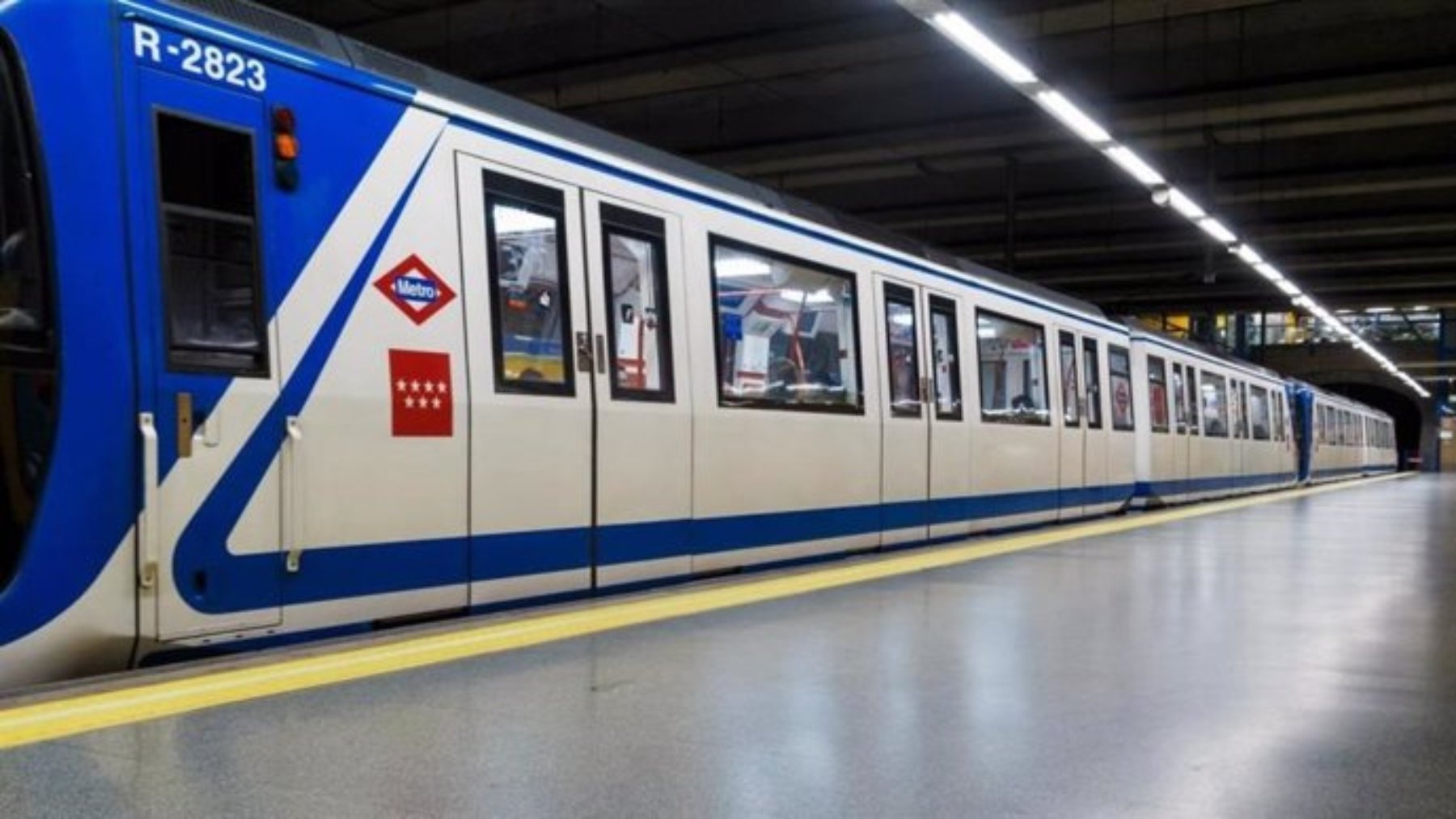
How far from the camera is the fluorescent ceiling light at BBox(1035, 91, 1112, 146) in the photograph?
1066 centimetres

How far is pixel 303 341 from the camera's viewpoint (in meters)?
4.39

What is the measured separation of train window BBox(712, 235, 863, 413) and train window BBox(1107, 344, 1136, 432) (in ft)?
22.0

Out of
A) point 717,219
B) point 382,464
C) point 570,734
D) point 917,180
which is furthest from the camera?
point 917,180

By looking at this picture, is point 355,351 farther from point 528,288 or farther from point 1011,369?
point 1011,369

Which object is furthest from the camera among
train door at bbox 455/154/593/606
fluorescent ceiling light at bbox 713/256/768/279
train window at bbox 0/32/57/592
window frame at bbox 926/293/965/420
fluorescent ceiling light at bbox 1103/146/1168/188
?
fluorescent ceiling light at bbox 1103/146/1168/188

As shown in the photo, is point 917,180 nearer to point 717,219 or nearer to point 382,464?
point 717,219

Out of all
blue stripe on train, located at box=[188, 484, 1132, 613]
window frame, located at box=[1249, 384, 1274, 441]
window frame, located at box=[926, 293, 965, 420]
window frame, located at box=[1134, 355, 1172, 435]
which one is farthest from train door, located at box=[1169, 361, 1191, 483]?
blue stripe on train, located at box=[188, 484, 1132, 613]

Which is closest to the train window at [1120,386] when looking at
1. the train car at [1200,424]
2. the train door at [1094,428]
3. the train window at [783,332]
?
the train car at [1200,424]

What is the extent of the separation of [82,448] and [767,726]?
2.32 m

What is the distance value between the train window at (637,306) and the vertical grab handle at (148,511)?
2.48 meters

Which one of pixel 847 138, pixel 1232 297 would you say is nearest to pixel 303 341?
pixel 847 138

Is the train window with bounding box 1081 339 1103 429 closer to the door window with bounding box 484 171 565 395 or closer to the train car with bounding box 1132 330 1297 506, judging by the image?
the train car with bounding box 1132 330 1297 506

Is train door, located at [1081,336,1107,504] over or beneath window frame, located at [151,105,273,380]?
beneath

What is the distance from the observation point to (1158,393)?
15.8 m
